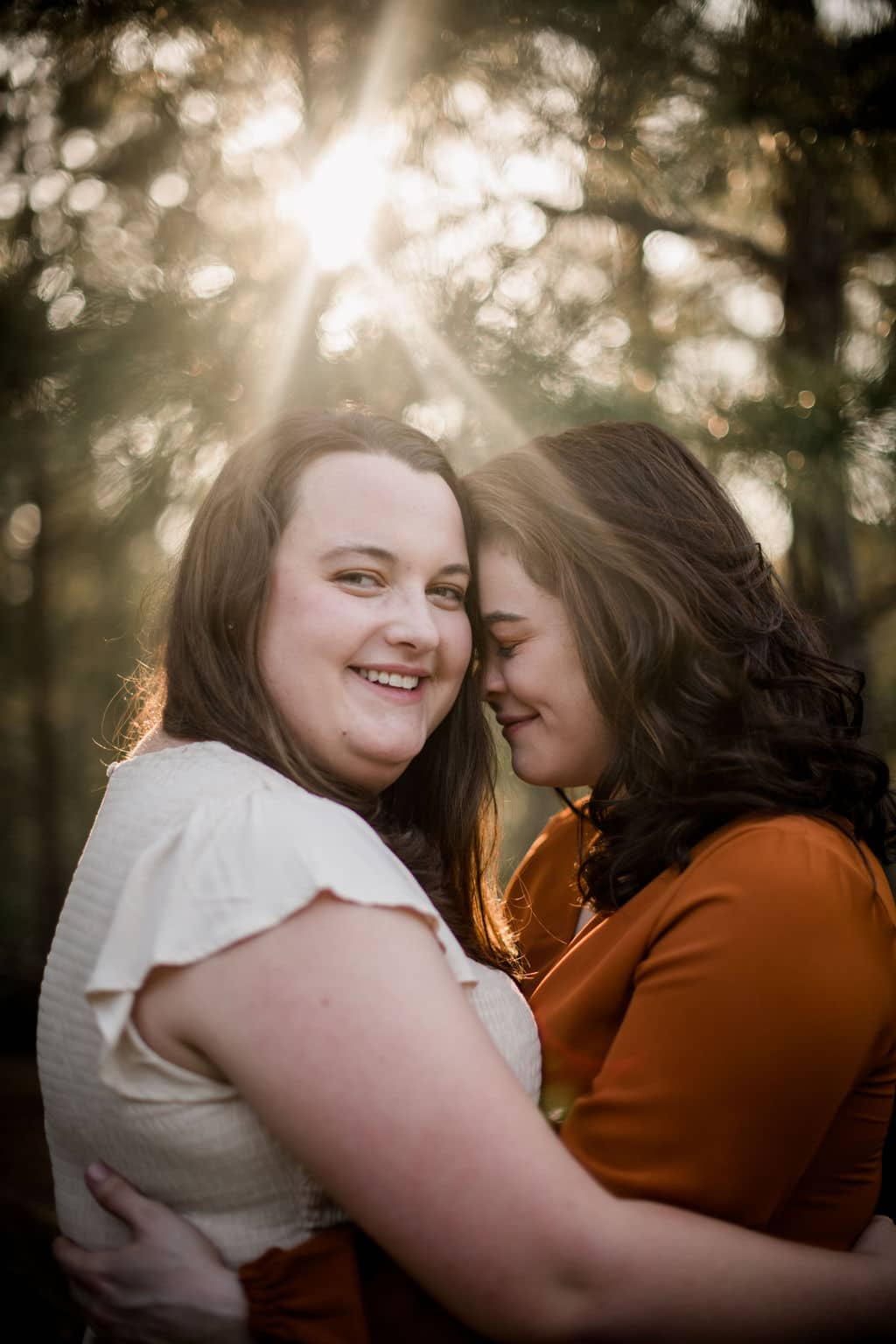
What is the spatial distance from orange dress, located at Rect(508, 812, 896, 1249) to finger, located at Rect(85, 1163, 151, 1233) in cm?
65

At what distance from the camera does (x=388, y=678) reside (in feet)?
6.37

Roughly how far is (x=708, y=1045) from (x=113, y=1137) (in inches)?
34.7

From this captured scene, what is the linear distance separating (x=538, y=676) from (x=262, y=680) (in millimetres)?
656

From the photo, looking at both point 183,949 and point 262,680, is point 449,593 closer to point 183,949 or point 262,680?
point 262,680

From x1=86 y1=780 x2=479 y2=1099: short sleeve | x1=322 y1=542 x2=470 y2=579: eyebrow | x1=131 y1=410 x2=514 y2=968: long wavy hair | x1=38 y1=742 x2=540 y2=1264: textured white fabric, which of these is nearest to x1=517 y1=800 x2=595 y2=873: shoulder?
x1=131 y1=410 x2=514 y2=968: long wavy hair

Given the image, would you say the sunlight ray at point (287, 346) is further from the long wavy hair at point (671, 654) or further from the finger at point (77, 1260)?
the finger at point (77, 1260)

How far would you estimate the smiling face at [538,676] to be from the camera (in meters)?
2.17

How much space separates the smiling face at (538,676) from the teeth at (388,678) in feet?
1.10

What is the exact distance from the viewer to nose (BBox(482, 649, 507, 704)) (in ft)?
7.46

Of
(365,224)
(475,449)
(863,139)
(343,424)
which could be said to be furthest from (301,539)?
(863,139)

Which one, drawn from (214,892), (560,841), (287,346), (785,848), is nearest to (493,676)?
(560,841)

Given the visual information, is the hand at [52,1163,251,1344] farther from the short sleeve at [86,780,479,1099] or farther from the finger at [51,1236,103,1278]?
the short sleeve at [86,780,479,1099]

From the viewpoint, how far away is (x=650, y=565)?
210 centimetres

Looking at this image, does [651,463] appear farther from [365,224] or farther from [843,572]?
[843,572]
